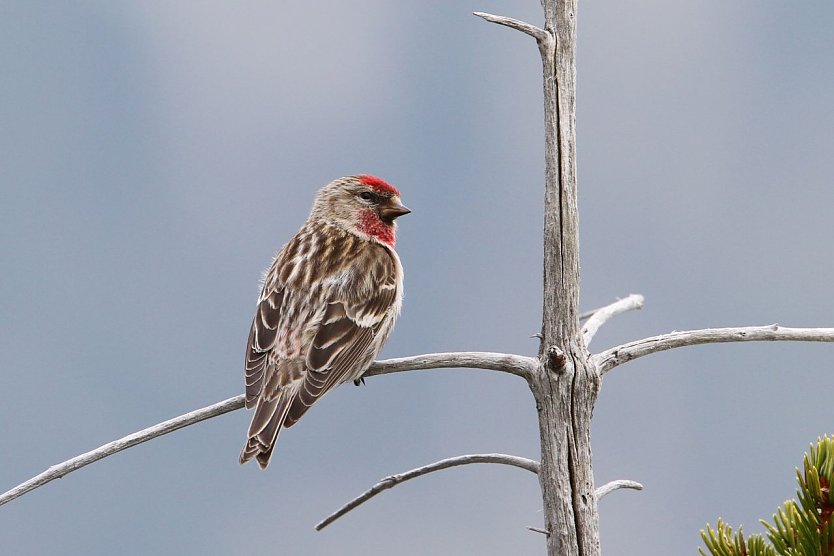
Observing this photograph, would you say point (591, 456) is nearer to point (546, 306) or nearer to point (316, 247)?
point (546, 306)

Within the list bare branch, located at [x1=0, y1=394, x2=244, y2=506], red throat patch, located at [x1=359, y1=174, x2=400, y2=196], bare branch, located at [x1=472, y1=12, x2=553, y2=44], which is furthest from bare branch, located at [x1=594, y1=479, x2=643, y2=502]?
red throat patch, located at [x1=359, y1=174, x2=400, y2=196]

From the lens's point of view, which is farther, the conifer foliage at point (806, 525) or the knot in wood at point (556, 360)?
the knot in wood at point (556, 360)

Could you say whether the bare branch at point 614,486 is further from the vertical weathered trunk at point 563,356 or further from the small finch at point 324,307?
the small finch at point 324,307

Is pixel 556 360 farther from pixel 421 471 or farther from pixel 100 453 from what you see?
pixel 100 453

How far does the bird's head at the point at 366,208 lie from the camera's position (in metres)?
7.64

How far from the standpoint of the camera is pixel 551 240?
15.6 feet

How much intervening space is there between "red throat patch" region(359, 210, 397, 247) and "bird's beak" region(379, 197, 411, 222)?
52mm

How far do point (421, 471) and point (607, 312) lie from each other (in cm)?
180

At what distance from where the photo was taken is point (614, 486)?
5.03 metres

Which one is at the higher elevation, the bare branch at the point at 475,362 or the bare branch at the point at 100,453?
the bare branch at the point at 475,362

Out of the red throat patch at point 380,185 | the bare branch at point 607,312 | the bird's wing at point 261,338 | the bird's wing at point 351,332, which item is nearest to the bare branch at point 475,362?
the bare branch at point 607,312

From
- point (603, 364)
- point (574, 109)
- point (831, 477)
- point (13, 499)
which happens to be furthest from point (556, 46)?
point (13, 499)

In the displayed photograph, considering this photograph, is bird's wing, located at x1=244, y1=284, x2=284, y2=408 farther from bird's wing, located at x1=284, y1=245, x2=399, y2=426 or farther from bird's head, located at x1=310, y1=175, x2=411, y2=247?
bird's head, located at x1=310, y1=175, x2=411, y2=247

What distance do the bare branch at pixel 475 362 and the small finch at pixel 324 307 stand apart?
890 millimetres
